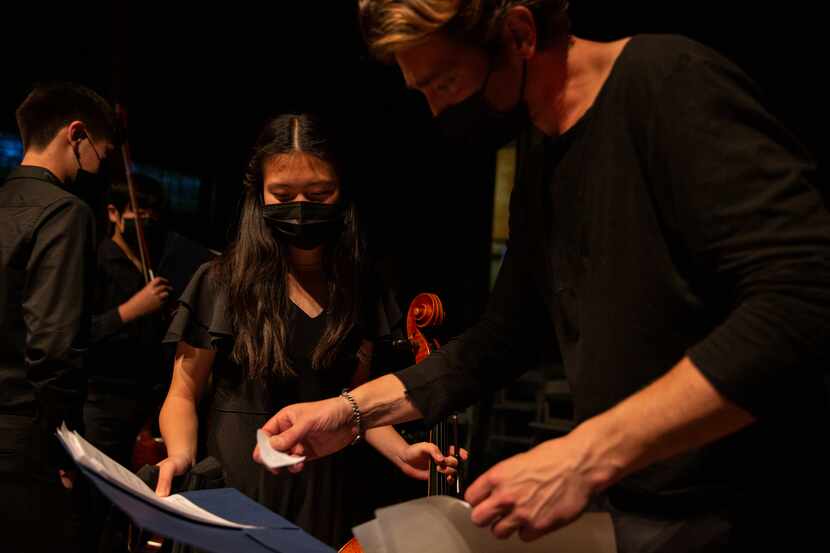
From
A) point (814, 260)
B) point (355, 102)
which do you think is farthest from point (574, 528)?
point (355, 102)

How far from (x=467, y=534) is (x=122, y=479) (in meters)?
0.50

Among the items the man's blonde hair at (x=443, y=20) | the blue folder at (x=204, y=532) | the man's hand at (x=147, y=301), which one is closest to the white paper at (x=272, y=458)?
the blue folder at (x=204, y=532)

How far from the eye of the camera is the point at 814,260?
2.76ft

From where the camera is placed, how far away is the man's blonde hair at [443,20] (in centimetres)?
111

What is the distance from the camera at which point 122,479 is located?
118 centimetres

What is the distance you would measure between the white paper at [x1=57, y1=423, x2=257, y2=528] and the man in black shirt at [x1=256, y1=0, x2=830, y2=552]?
6.7 inches

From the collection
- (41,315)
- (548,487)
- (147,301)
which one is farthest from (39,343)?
(548,487)

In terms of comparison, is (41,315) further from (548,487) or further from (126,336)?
(548,487)

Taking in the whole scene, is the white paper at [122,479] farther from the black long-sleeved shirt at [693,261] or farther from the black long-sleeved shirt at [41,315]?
the black long-sleeved shirt at [41,315]

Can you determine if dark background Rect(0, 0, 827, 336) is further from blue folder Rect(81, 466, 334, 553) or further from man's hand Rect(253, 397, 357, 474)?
blue folder Rect(81, 466, 334, 553)

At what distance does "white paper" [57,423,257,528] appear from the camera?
3.34 ft

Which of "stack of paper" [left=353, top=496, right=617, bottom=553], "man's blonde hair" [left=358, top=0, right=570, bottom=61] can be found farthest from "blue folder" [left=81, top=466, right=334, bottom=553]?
"man's blonde hair" [left=358, top=0, right=570, bottom=61]

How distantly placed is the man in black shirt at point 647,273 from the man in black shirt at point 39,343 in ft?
4.77

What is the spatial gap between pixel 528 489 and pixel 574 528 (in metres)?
0.16
